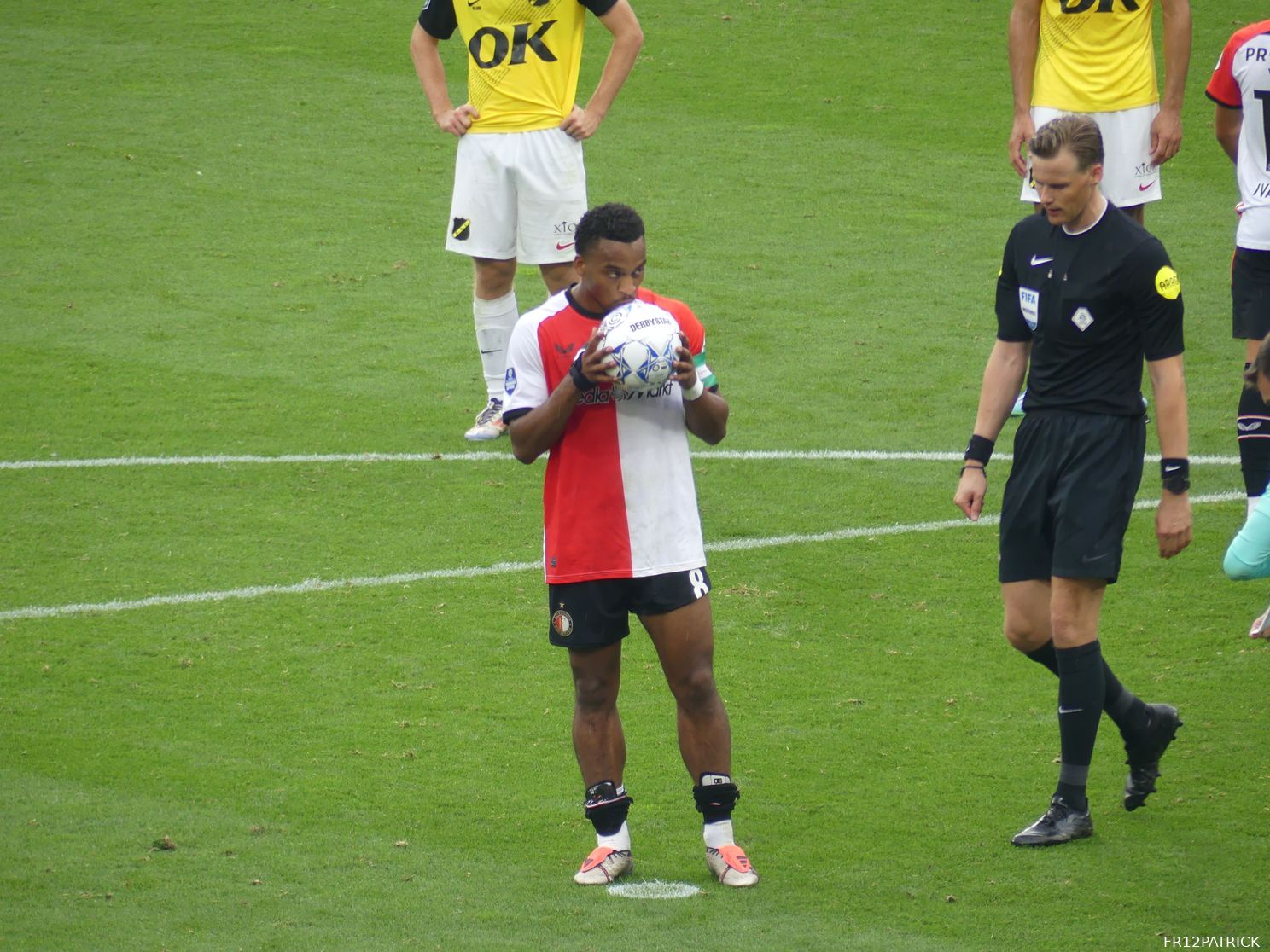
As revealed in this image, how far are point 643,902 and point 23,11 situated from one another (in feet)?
53.3

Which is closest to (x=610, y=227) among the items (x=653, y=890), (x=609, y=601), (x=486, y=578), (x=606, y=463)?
(x=606, y=463)

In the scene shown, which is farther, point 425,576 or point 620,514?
point 425,576

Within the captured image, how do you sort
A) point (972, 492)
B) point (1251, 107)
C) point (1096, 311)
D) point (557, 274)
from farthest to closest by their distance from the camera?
1. point (557, 274)
2. point (1251, 107)
3. point (972, 492)
4. point (1096, 311)

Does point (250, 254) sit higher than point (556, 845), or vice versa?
point (250, 254)

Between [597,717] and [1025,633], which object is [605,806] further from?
[1025,633]

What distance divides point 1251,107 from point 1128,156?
1.65m

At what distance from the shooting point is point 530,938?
4.80 m

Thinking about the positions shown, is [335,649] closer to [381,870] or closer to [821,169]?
[381,870]

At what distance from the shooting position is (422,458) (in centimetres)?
927

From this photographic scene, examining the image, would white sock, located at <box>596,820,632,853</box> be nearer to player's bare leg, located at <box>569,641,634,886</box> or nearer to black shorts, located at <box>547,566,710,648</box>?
player's bare leg, located at <box>569,641,634,886</box>

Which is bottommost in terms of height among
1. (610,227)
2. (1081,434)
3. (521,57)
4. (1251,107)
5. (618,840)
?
(618,840)

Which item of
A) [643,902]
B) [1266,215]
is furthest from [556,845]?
[1266,215]

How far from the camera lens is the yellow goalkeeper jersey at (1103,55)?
9.17 metres

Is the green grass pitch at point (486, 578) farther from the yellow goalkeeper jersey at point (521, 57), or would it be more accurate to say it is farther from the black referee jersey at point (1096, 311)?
the yellow goalkeeper jersey at point (521, 57)
